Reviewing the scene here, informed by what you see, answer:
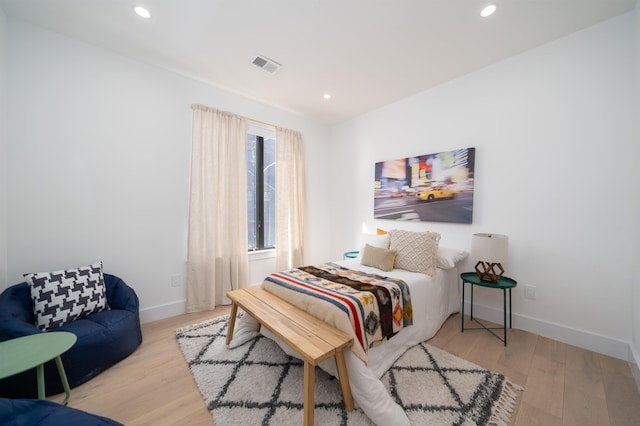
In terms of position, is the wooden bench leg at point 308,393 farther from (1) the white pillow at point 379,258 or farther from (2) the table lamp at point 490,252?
(2) the table lamp at point 490,252

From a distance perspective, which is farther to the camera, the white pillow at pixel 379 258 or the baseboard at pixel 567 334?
the white pillow at pixel 379 258

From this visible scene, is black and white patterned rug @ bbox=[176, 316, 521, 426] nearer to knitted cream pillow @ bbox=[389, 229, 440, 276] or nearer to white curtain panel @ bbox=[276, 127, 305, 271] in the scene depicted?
knitted cream pillow @ bbox=[389, 229, 440, 276]

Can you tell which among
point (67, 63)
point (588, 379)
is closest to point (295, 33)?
point (67, 63)

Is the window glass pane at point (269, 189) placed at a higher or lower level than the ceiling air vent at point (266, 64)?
lower

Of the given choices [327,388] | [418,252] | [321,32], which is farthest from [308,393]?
[321,32]

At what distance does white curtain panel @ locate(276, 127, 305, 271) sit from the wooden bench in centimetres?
169

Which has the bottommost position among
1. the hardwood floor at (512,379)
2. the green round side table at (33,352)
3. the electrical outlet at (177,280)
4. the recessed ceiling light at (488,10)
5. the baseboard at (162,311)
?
the hardwood floor at (512,379)

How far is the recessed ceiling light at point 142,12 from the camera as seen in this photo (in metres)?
1.84

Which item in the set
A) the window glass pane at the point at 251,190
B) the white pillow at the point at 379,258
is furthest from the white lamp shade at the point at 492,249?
the window glass pane at the point at 251,190

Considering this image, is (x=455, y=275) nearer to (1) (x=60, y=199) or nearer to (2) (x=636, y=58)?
(2) (x=636, y=58)

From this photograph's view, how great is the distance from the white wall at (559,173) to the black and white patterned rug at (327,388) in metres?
1.11

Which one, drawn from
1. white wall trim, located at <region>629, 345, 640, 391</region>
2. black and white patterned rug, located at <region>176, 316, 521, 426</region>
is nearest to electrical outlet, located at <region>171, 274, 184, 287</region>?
black and white patterned rug, located at <region>176, 316, 521, 426</region>

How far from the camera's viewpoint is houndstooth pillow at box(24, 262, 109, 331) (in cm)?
180

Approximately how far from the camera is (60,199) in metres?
2.13
